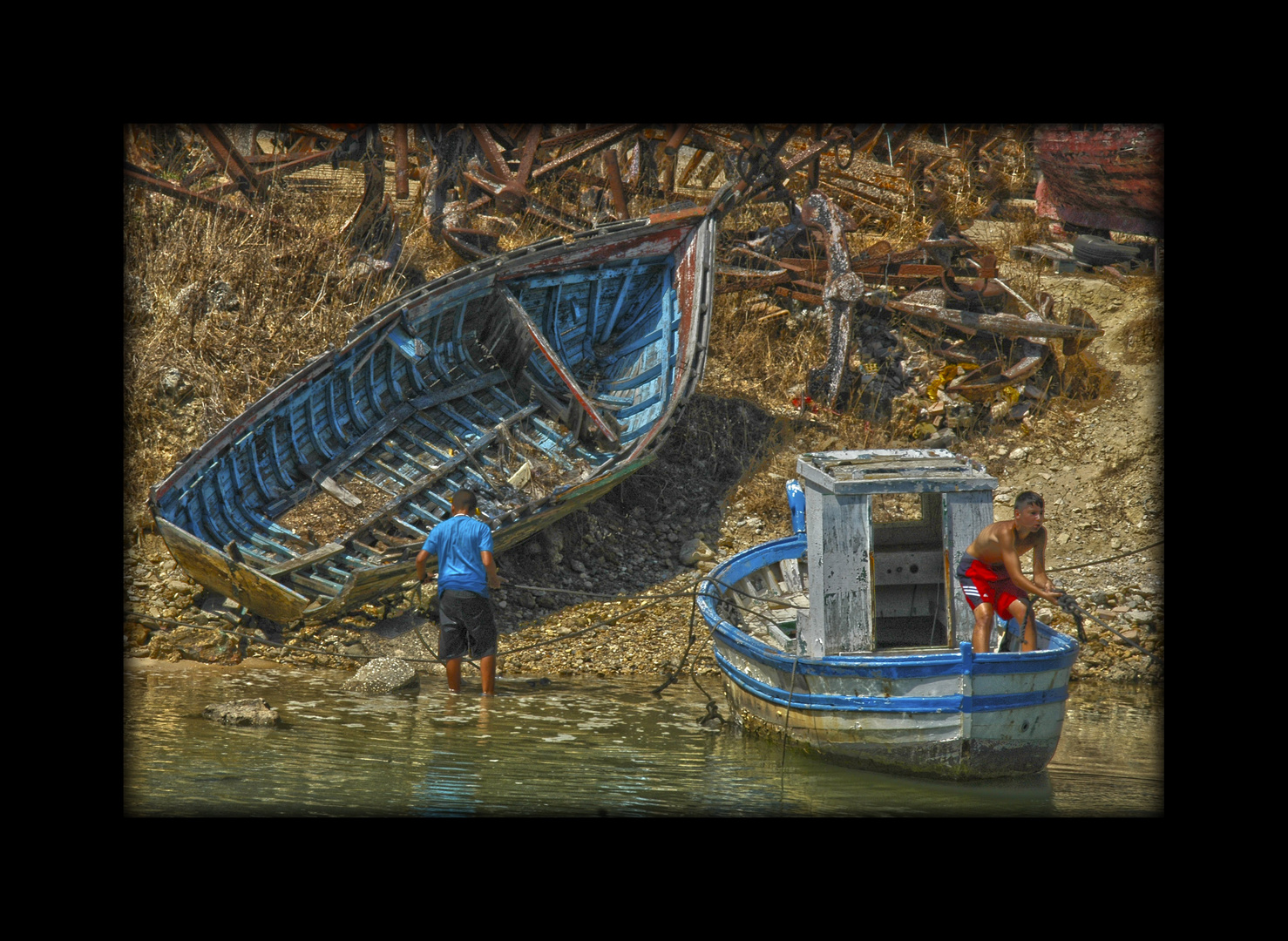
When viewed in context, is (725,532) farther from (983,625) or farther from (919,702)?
(919,702)

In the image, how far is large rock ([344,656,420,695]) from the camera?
28.5 ft

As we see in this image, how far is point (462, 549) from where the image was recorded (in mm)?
8438

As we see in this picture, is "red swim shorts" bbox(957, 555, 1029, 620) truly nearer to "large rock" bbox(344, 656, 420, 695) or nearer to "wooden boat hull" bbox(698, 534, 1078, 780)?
"wooden boat hull" bbox(698, 534, 1078, 780)

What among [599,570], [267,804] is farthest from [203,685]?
[599,570]

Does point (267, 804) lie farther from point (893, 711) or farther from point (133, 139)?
point (133, 139)

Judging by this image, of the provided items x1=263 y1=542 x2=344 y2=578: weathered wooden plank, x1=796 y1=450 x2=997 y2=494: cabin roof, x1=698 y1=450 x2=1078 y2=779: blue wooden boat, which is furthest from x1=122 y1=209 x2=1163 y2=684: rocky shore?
x1=796 y1=450 x2=997 y2=494: cabin roof

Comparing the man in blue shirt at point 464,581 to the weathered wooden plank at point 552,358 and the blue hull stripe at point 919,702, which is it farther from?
the weathered wooden plank at point 552,358

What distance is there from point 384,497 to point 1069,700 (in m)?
5.61

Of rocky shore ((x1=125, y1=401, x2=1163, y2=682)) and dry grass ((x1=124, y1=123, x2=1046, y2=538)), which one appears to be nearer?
rocky shore ((x1=125, y1=401, x2=1163, y2=682))

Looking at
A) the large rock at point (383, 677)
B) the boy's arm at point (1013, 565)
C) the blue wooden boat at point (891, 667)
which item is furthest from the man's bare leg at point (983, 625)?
the large rock at point (383, 677)

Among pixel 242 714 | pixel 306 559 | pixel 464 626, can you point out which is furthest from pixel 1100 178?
pixel 242 714

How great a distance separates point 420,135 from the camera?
13.8 m

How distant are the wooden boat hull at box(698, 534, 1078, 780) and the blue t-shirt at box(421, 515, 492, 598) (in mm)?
2029

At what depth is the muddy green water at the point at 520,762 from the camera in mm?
6746
